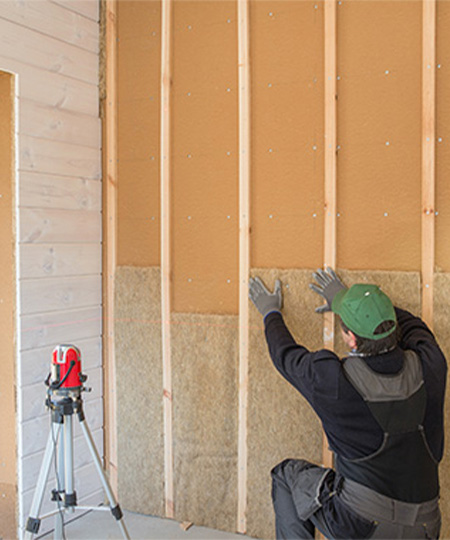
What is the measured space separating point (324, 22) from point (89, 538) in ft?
9.25

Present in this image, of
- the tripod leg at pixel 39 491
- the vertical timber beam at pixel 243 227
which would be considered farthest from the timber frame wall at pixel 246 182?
the tripod leg at pixel 39 491

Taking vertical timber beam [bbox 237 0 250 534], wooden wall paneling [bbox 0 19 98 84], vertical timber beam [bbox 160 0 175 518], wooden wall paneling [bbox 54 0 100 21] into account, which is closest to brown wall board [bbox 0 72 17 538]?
wooden wall paneling [bbox 0 19 98 84]

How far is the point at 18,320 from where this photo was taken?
2.69 meters

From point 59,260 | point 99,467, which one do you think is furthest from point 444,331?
point 59,260

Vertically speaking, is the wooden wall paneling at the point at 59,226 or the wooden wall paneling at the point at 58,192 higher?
the wooden wall paneling at the point at 58,192

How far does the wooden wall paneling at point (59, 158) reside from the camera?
271 cm

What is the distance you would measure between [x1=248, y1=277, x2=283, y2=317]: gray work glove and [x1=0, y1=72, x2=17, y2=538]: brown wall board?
3.92ft

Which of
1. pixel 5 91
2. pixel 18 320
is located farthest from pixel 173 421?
pixel 5 91

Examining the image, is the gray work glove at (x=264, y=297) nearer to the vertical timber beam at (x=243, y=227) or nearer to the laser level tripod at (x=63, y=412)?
the vertical timber beam at (x=243, y=227)

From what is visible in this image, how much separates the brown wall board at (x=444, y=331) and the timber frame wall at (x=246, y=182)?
1.1 inches

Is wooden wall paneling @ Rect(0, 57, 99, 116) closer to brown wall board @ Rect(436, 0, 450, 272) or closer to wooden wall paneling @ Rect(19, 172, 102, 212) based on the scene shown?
wooden wall paneling @ Rect(19, 172, 102, 212)

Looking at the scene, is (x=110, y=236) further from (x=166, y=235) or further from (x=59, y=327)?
(x=59, y=327)

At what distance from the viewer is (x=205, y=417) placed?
291cm

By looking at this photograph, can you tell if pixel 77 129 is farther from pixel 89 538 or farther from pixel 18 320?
pixel 89 538
